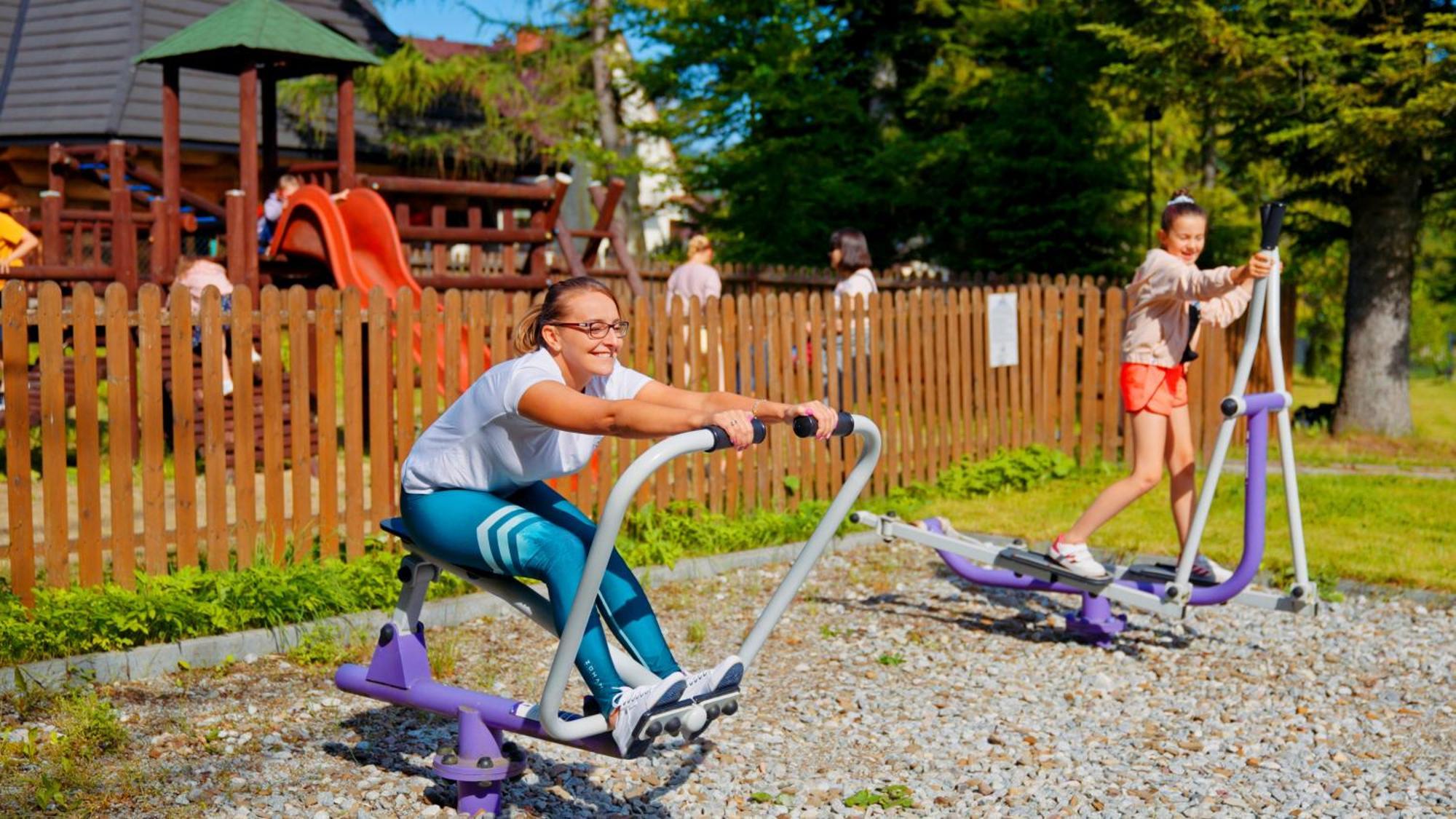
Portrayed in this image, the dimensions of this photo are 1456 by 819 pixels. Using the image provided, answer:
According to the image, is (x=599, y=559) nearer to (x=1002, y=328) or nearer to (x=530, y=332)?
(x=530, y=332)

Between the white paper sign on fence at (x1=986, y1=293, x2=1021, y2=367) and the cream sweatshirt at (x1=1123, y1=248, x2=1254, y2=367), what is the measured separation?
13.4 ft

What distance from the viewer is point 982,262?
16484mm

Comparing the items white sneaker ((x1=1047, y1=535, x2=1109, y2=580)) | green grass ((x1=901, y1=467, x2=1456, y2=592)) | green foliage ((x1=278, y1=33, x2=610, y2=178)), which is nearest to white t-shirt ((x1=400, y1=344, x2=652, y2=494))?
white sneaker ((x1=1047, y1=535, x2=1109, y2=580))

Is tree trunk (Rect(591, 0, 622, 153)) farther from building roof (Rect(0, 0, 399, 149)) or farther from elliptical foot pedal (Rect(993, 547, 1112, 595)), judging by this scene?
elliptical foot pedal (Rect(993, 547, 1112, 595))

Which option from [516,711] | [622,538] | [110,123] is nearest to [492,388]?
[516,711]

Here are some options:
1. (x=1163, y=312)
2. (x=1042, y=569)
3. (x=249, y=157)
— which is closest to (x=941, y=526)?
(x=1042, y=569)

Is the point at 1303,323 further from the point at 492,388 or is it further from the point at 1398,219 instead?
the point at 492,388

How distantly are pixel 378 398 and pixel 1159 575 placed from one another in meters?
3.69

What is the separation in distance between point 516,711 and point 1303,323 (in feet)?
84.6

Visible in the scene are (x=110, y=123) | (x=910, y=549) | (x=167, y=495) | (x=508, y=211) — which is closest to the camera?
(x=910, y=549)

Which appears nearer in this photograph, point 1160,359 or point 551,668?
point 551,668

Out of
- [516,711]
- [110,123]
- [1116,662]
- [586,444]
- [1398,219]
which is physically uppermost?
[110,123]

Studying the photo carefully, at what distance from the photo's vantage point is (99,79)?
19.5m

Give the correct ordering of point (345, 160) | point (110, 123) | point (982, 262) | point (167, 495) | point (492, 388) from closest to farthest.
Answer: point (492, 388), point (167, 495), point (345, 160), point (982, 262), point (110, 123)
